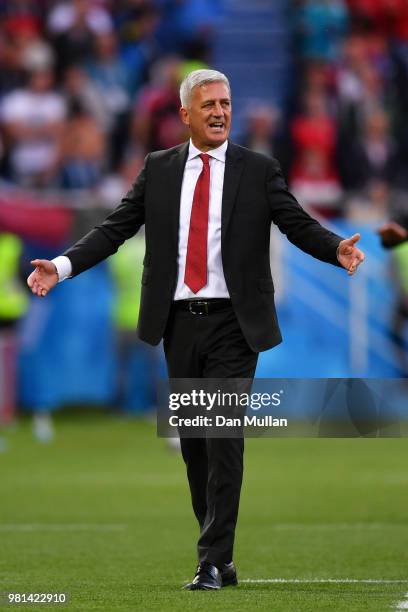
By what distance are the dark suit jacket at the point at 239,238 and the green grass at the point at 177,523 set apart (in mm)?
1155

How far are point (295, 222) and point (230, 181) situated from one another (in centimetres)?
33

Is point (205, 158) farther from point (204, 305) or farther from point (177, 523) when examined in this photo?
point (177, 523)

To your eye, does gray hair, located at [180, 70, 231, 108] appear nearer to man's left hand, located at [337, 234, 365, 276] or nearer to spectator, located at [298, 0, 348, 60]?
man's left hand, located at [337, 234, 365, 276]

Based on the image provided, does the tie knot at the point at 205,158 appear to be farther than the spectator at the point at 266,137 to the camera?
No

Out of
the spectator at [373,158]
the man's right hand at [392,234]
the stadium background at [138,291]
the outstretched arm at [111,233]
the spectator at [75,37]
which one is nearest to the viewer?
the outstretched arm at [111,233]

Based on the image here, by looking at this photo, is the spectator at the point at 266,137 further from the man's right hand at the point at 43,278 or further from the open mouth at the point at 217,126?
the man's right hand at the point at 43,278

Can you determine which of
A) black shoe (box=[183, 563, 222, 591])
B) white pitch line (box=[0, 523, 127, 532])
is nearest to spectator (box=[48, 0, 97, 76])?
white pitch line (box=[0, 523, 127, 532])

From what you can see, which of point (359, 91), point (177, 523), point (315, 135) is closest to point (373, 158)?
point (315, 135)

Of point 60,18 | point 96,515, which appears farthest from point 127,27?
point 96,515

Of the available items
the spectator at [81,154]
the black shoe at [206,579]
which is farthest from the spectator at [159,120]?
the black shoe at [206,579]

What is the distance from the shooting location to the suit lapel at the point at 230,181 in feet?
22.0

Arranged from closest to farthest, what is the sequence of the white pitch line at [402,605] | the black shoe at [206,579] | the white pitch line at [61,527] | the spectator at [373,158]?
1. the white pitch line at [402,605]
2. the black shoe at [206,579]
3. the white pitch line at [61,527]
4. the spectator at [373,158]

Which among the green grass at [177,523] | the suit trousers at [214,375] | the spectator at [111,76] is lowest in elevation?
the green grass at [177,523]

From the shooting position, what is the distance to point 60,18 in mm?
21016
